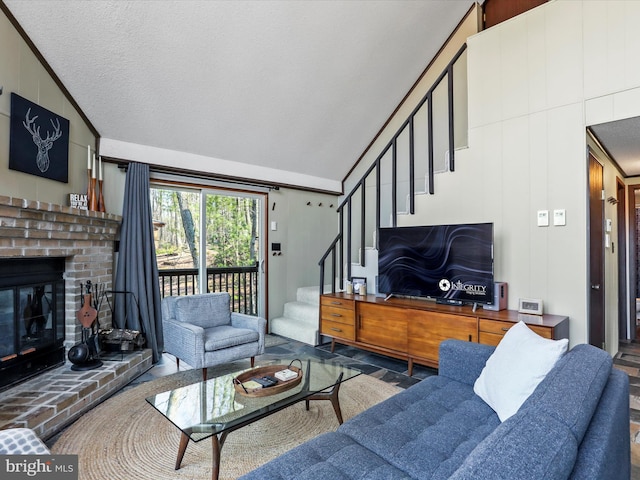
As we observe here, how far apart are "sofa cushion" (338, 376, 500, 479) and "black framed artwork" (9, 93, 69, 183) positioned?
2970 mm

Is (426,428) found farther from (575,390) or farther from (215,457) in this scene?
(215,457)

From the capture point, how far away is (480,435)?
1.58 meters

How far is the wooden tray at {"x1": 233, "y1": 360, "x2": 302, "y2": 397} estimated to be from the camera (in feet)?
6.75

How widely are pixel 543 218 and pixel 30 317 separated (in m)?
4.24

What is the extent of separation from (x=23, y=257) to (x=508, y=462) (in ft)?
10.5

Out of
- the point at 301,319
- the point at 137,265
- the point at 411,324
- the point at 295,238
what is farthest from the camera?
the point at 295,238

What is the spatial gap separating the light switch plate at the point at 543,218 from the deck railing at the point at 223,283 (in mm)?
3384

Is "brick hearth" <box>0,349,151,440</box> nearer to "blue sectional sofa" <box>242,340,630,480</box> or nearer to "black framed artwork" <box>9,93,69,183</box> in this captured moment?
"black framed artwork" <box>9,93,69,183</box>

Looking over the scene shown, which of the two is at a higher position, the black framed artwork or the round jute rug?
the black framed artwork

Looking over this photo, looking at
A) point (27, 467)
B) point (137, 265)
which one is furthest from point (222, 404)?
point (137, 265)

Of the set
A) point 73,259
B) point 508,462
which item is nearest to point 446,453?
point 508,462

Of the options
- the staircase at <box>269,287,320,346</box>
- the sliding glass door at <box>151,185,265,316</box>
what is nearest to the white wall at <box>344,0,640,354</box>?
the staircase at <box>269,287,320,346</box>


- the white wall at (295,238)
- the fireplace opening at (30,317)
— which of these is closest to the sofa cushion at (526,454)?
the fireplace opening at (30,317)

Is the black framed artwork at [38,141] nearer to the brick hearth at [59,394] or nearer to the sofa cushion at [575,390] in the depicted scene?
the brick hearth at [59,394]
